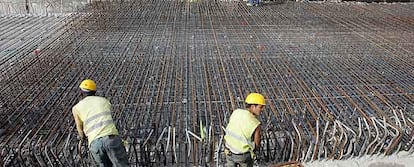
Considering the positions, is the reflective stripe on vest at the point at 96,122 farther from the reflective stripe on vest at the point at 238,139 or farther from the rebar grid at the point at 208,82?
the reflective stripe on vest at the point at 238,139

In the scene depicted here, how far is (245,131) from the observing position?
10.6 ft

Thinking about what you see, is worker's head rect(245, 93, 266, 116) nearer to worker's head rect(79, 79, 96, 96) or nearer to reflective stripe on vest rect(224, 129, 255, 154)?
reflective stripe on vest rect(224, 129, 255, 154)

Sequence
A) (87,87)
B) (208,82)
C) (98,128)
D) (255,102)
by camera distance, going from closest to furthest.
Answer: (255,102)
(98,128)
(87,87)
(208,82)

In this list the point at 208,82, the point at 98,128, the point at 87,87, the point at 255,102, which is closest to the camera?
the point at 255,102

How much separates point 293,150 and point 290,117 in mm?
878

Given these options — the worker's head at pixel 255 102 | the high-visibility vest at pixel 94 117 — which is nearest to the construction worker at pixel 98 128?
Answer: the high-visibility vest at pixel 94 117

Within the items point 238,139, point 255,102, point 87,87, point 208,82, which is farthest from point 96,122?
point 208,82

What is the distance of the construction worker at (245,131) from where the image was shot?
3207mm

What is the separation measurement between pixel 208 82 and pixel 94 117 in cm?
288

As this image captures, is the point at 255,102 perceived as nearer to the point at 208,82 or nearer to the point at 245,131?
the point at 245,131

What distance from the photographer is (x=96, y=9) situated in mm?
11359

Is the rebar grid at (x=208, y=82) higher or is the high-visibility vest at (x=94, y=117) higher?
the high-visibility vest at (x=94, y=117)

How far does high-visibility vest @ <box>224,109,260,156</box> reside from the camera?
3211mm

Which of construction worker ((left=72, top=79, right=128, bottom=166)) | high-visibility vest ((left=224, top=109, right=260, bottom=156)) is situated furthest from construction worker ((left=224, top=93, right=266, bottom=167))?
construction worker ((left=72, top=79, right=128, bottom=166))
